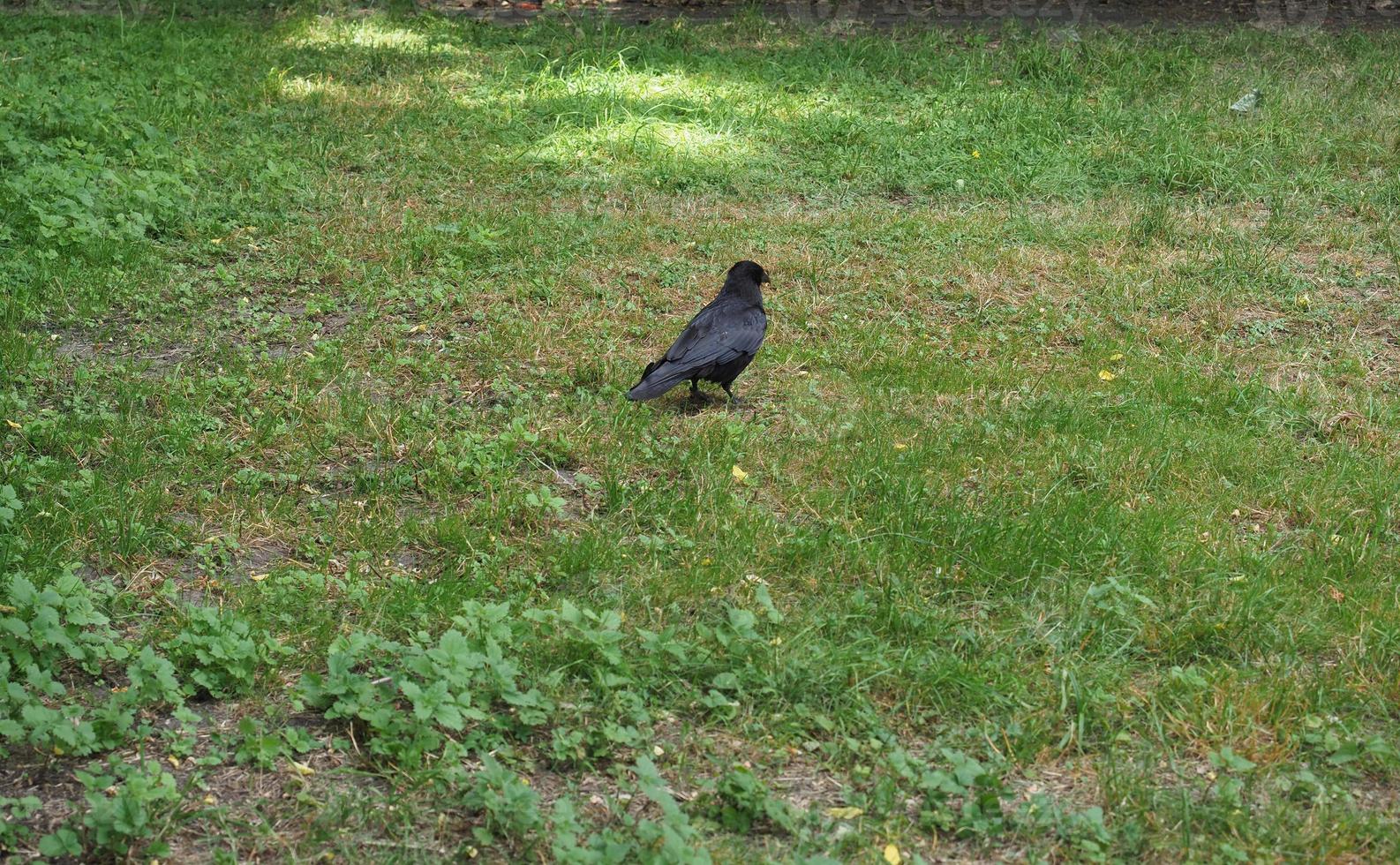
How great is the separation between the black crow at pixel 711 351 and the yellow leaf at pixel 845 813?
256 cm

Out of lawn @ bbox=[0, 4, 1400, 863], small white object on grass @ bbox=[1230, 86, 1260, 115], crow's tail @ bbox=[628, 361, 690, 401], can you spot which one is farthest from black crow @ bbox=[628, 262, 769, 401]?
small white object on grass @ bbox=[1230, 86, 1260, 115]

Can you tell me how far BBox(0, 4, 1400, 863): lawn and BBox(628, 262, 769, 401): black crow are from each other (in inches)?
7.2

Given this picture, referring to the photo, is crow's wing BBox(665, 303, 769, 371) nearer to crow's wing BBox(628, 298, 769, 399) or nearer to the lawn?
crow's wing BBox(628, 298, 769, 399)

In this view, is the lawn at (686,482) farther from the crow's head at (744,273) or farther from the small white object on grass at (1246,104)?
the crow's head at (744,273)

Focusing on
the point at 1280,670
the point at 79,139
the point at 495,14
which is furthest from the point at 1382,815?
the point at 495,14

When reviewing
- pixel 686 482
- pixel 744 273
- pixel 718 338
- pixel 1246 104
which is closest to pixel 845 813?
pixel 686 482

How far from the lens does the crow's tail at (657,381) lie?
557 centimetres

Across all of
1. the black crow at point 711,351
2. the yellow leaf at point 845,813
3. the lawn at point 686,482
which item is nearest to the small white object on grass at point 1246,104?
the lawn at point 686,482

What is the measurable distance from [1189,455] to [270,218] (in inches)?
212

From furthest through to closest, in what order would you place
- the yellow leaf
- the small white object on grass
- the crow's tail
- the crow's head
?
1. the small white object on grass
2. the crow's head
3. the crow's tail
4. the yellow leaf

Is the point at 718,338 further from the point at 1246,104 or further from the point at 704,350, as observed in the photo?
the point at 1246,104

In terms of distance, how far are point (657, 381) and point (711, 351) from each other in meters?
0.28

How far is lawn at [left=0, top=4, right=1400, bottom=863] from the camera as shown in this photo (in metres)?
3.35

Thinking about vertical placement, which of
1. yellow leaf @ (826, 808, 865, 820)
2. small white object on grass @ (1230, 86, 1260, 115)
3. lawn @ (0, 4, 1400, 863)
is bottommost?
yellow leaf @ (826, 808, 865, 820)
